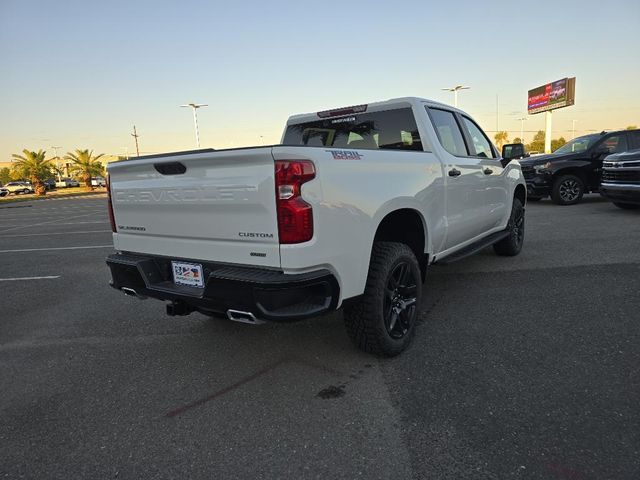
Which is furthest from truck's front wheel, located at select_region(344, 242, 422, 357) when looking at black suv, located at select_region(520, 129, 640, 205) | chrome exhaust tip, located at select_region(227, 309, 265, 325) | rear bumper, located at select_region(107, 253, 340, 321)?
black suv, located at select_region(520, 129, 640, 205)

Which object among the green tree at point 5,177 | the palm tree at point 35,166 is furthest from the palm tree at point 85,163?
the green tree at point 5,177

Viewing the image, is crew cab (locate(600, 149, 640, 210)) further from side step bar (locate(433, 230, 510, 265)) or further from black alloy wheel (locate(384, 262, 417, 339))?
black alloy wheel (locate(384, 262, 417, 339))

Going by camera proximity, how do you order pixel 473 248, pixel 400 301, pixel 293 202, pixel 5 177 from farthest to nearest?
pixel 5 177 → pixel 473 248 → pixel 400 301 → pixel 293 202

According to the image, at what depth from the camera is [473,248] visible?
4.67 m

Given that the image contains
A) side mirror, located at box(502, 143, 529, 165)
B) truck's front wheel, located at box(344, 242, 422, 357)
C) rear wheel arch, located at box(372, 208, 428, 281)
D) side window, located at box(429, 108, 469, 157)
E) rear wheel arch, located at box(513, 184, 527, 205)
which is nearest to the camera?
truck's front wheel, located at box(344, 242, 422, 357)

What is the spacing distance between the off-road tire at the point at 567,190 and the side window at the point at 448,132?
27.1ft

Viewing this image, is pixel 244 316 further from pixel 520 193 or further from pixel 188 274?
pixel 520 193

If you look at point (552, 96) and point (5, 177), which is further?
point (5, 177)

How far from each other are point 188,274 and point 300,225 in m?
0.98

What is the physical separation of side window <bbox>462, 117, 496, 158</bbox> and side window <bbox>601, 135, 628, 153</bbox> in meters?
7.75

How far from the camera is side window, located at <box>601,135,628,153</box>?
1123 cm

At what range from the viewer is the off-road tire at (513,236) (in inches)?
239

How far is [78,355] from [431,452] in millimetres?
2888

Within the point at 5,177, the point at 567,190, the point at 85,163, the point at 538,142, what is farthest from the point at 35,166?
the point at 538,142
